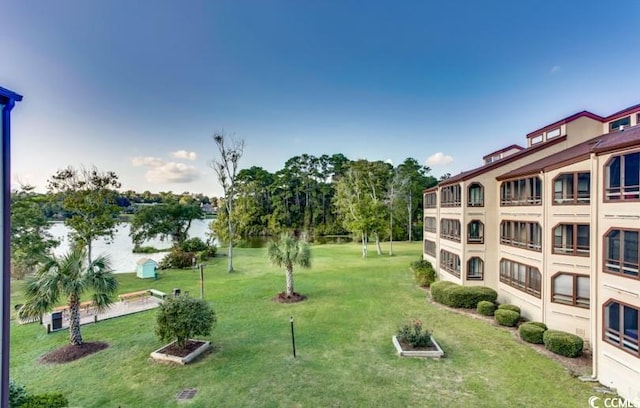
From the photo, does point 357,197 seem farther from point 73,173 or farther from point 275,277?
point 73,173

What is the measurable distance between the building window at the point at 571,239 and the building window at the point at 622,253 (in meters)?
3.08

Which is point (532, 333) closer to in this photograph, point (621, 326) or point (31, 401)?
point (621, 326)

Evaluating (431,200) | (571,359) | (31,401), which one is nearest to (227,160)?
(431,200)

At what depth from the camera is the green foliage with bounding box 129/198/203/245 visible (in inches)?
1342

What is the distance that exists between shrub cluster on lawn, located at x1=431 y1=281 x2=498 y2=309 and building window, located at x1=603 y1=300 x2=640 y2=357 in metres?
6.72

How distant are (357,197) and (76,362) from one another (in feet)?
92.8

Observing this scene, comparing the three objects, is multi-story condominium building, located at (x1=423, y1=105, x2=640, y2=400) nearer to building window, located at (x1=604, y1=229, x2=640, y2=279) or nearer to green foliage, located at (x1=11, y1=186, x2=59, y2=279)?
building window, located at (x1=604, y1=229, x2=640, y2=279)

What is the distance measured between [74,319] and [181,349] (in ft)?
14.2

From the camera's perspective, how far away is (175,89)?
70.4ft

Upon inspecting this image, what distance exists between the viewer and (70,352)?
34.1 ft

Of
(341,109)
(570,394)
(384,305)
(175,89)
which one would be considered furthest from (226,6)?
(570,394)

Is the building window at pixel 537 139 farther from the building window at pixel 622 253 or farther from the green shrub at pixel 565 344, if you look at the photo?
the green shrub at pixel 565 344

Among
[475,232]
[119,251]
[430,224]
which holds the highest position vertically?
[475,232]

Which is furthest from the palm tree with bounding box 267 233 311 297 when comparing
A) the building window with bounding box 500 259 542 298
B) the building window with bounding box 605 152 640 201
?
the building window with bounding box 605 152 640 201
